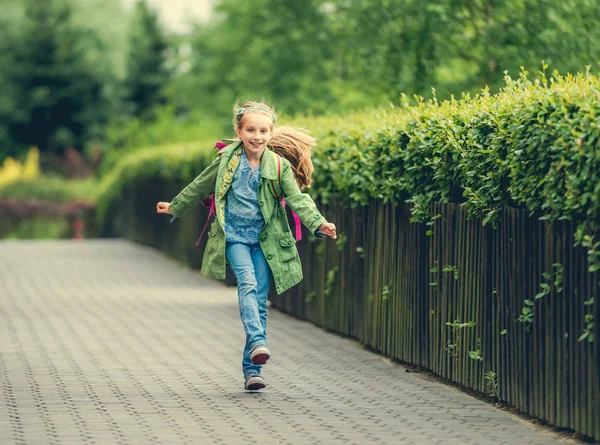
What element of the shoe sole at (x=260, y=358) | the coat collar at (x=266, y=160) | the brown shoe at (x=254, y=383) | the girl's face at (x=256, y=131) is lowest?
the brown shoe at (x=254, y=383)

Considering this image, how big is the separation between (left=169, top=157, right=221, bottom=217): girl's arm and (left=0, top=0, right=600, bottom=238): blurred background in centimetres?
83

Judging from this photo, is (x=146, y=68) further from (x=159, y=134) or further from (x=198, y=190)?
(x=198, y=190)

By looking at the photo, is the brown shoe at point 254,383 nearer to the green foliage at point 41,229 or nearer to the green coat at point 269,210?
the green coat at point 269,210

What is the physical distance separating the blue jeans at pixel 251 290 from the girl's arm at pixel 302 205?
39 centimetres

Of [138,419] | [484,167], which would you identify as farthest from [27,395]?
[484,167]

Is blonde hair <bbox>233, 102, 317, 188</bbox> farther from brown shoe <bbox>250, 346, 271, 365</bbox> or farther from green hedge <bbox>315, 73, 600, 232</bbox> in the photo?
brown shoe <bbox>250, 346, 271, 365</bbox>

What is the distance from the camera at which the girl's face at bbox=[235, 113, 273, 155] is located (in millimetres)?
8039

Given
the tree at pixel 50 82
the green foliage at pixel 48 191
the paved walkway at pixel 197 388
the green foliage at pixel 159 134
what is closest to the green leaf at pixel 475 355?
the paved walkway at pixel 197 388

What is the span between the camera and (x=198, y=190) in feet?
26.9

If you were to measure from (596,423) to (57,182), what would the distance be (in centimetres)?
4276

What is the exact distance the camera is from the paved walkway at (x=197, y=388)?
21.2 feet

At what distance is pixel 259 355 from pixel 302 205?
101 centimetres

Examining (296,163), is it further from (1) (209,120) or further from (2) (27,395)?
(1) (209,120)

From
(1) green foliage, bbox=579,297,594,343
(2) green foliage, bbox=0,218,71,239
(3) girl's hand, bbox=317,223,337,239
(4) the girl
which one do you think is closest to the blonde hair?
(4) the girl
